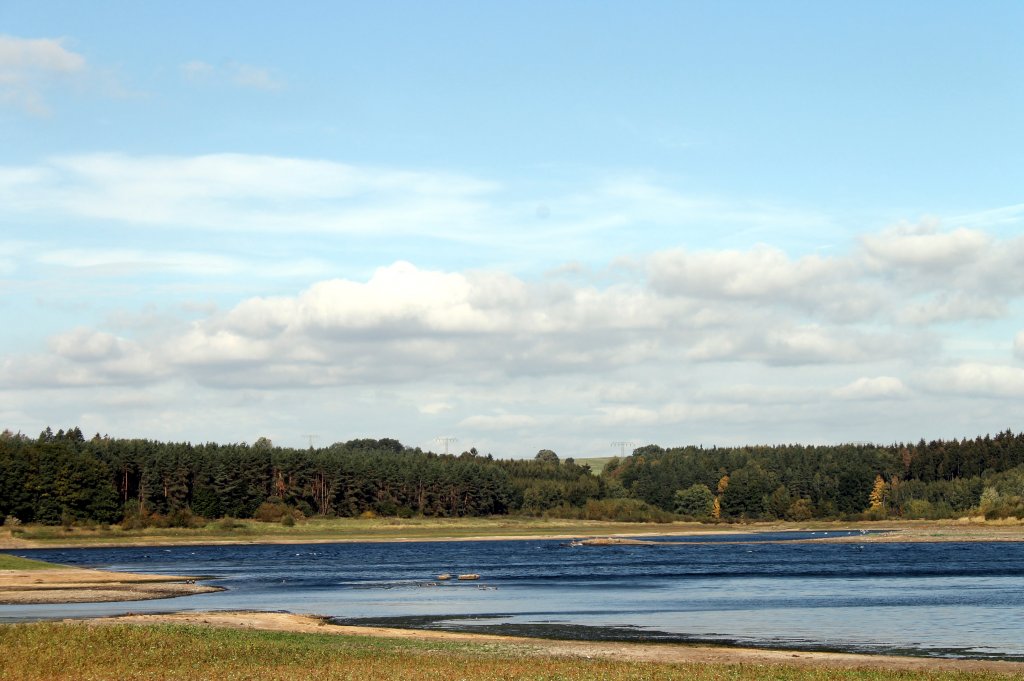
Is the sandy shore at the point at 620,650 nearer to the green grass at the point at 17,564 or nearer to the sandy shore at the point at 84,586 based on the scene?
the sandy shore at the point at 84,586

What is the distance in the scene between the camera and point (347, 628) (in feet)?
176

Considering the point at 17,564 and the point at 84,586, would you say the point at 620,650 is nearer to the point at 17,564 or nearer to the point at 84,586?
the point at 84,586

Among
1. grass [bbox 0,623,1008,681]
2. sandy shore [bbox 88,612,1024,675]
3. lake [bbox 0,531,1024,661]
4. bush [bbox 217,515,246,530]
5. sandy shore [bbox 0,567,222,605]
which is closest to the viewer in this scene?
grass [bbox 0,623,1008,681]

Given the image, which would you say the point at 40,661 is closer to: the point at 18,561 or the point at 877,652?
the point at 877,652

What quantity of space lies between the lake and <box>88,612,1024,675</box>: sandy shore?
9.38 feet

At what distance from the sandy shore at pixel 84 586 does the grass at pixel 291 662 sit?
2793 centimetres

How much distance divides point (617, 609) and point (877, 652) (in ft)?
78.4

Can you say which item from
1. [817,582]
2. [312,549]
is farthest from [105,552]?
[817,582]

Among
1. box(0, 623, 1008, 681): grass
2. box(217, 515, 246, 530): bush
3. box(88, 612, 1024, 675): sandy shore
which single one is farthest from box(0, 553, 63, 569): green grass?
box(217, 515, 246, 530): bush

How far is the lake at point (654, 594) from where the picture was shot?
52.8 m

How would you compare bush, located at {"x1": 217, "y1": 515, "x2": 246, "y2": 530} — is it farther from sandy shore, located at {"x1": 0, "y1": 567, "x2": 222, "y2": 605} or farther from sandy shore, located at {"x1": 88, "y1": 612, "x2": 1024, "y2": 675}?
sandy shore, located at {"x1": 88, "y1": 612, "x2": 1024, "y2": 675}

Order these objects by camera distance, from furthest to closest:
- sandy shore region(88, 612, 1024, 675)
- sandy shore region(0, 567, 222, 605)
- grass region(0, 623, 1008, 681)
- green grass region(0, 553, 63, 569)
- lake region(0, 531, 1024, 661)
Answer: green grass region(0, 553, 63, 569) → sandy shore region(0, 567, 222, 605) → lake region(0, 531, 1024, 661) → sandy shore region(88, 612, 1024, 675) → grass region(0, 623, 1008, 681)

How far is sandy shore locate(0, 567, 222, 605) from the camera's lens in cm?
6988

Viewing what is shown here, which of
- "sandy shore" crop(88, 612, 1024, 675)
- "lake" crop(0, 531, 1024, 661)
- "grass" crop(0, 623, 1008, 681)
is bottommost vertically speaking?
"lake" crop(0, 531, 1024, 661)
